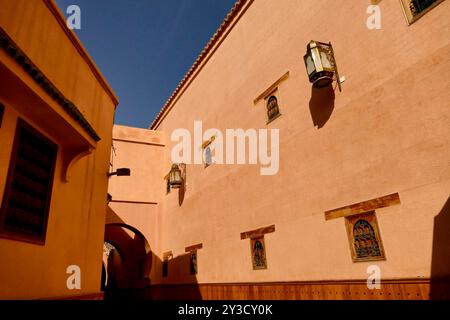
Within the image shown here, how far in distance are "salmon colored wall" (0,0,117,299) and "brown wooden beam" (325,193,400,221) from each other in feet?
12.5

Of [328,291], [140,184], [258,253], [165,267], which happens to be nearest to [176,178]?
[140,184]

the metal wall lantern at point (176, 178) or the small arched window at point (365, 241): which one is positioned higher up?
the metal wall lantern at point (176, 178)

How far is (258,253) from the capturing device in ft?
22.3

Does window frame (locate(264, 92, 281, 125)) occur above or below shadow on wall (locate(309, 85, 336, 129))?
above

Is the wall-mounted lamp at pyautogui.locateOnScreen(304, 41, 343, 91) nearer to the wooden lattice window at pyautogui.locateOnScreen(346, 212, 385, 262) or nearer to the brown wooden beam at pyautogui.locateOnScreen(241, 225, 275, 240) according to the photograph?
the wooden lattice window at pyautogui.locateOnScreen(346, 212, 385, 262)

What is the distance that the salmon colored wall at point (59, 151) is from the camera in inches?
123

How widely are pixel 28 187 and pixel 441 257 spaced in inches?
191

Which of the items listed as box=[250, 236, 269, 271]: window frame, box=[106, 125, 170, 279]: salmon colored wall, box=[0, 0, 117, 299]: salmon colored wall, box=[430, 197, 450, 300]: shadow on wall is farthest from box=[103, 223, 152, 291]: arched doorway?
box=[430, 197, 450, 300]: shadow on wall

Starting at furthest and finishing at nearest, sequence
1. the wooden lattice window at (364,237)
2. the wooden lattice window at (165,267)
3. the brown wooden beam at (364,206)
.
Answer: the wooden lattice window at (165,267)
the wooden lattice window at (364,237)
the brown wooden beam at (364,206)

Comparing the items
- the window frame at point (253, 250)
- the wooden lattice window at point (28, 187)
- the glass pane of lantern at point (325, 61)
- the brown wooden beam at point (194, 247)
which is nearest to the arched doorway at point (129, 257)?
the brown wooden beam at point (194, 247)

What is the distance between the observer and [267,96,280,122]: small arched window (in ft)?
22.9

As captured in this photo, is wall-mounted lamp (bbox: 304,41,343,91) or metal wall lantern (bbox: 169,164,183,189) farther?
metal wall lantern (bbox: 169,164,183,189)

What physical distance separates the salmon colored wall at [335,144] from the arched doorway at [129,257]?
3599 millimetres

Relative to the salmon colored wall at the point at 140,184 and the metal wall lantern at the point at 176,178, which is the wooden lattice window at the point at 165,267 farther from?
the metal wall lantern at the point at 176,178
